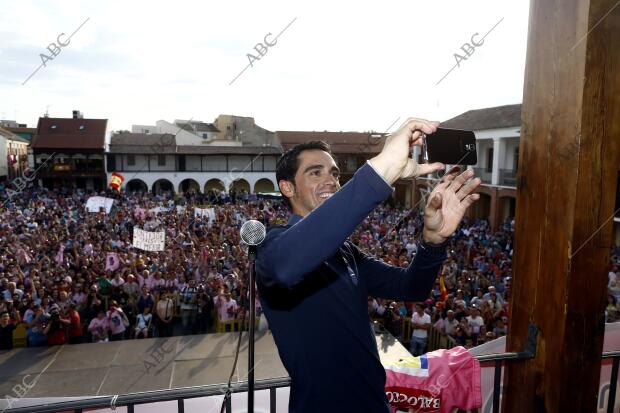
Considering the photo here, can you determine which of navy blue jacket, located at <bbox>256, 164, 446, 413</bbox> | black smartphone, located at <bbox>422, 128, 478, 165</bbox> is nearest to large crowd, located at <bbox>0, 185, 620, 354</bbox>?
navy blue jacket, located at <bbox>256, 164, 446, 413</bbox>

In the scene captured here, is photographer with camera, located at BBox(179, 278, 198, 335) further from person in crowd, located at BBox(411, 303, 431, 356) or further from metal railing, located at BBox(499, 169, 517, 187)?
metal railing, located at BBox(499, 169, 517, 187)

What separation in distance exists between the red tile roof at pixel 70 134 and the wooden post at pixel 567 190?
4073 centimetres

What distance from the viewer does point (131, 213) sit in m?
20.7

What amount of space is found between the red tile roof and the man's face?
4027 centimetres

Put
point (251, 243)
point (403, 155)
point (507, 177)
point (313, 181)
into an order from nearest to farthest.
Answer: point (403, 155)
point (251, 243)
point (313, 181)
point (507, 177)

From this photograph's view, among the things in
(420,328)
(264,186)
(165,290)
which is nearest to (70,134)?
(264,186)

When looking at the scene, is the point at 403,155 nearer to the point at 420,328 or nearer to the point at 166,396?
the point at 166,396

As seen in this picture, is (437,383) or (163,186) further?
(163,186)

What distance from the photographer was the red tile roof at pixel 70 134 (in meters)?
37.7

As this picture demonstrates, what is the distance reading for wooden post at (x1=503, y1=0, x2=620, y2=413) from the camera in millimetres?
1585

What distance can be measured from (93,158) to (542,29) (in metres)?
42.0

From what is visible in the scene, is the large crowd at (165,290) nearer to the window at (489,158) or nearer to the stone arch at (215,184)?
the window at (489,158)

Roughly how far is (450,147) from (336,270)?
1.99 feet

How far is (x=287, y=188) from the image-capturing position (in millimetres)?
1905
